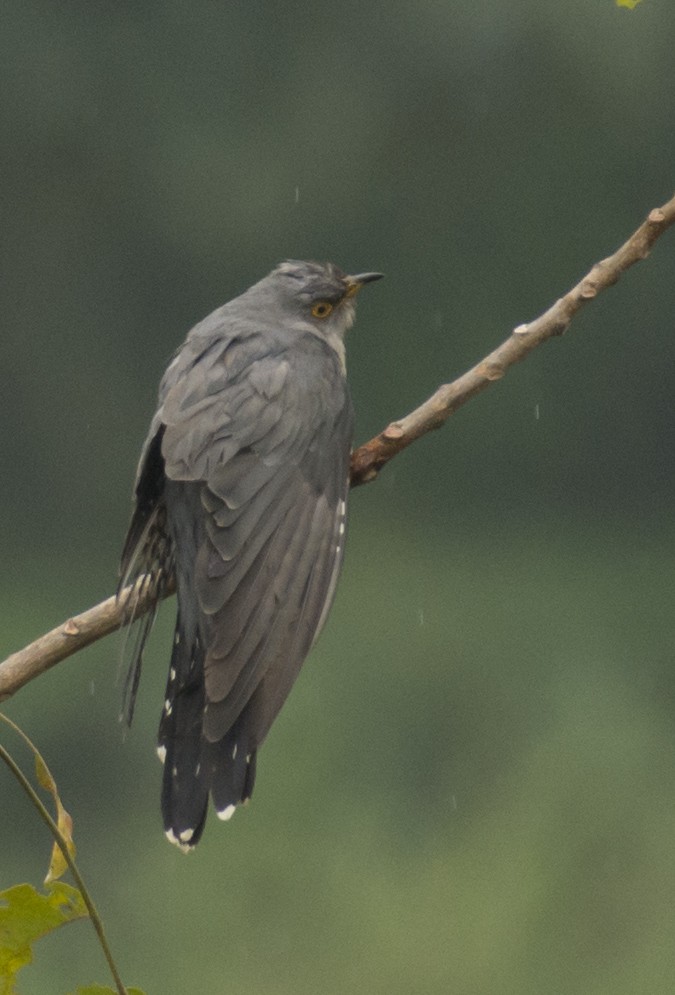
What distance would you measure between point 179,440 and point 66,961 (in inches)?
147

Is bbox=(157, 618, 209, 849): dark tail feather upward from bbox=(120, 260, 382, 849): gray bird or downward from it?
downward

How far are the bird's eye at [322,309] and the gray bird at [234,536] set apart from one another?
0.59 ft

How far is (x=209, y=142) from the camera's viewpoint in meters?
6.74

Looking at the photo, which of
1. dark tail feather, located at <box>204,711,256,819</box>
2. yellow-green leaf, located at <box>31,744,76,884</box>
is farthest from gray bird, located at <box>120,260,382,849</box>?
yellow-green leaf, located at <box>31,744,76,884</box>

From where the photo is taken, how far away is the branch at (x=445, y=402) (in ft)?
4.88

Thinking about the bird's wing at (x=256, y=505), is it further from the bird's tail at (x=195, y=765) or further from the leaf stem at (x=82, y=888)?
the leaf stem at (x=82, y=888)

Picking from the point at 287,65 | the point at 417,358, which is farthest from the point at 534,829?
the point at 287,65

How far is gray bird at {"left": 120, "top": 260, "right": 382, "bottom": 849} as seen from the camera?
168cm

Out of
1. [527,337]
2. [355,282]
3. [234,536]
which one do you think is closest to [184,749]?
[234,536]

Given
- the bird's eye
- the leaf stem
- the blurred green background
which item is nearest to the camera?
the leaf stem

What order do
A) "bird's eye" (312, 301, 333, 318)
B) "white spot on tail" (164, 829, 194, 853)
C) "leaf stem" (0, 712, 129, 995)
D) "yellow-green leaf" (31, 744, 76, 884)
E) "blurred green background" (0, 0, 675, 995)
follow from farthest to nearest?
"blurred green background" (0, 0, 675, 995) → "bird's eye" (312, 301, 333, 318) → "white spot on tail" (164, 829, 194, 853) → "yellow-green leaf" (31, 744, 76, 884) → "leaf stem" (0, 712, 129, 995)

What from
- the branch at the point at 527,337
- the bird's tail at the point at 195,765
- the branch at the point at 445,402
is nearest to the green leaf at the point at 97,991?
the branch at the point at 445,402

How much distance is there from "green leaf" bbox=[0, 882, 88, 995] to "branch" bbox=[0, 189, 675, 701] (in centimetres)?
42

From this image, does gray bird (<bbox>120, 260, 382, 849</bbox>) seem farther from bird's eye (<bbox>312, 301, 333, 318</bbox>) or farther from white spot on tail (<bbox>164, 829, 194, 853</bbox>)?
bird's eye (<bbox>312, 301, 333, 318</bbox>)
